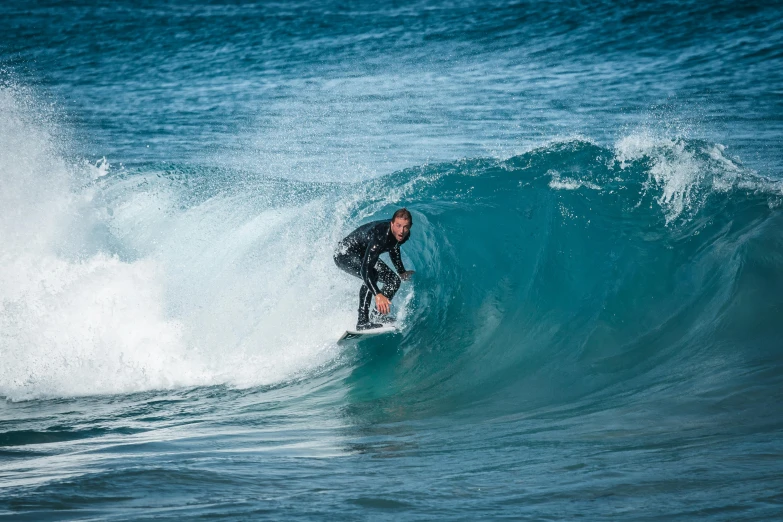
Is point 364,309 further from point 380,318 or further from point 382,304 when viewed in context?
point 382,304

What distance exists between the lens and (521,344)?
303 inches

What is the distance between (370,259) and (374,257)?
51 mm

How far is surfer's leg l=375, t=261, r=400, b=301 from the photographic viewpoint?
7418mm

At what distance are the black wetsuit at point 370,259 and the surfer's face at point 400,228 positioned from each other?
0.06m

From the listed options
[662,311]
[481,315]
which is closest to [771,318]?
[662,311]

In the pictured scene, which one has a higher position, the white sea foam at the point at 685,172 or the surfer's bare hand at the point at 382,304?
the white sea foam at the point at 685,172

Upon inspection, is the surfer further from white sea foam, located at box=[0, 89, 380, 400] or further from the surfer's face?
white sea foam, located at box=[0, 89, 380, 400]

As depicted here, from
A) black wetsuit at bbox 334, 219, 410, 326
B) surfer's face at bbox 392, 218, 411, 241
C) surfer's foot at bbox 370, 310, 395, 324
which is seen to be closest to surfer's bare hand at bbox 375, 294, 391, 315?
black wetsuit at bbox 334, 219, 410, 326

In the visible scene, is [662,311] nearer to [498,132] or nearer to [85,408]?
[85,408]

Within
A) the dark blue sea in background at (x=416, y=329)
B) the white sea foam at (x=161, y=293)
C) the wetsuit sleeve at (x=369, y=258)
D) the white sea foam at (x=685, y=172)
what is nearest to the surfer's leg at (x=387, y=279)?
the wetsuit sleeve at (x=369, y=258)

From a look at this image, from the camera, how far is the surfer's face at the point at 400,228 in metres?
6.77

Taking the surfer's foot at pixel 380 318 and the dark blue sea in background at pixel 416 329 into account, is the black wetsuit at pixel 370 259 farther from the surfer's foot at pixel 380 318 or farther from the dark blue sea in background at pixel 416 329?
the dark blue sea in background at pixel 416 329

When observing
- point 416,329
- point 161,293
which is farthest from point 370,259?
point 161,293

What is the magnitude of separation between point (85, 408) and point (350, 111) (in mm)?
15713
